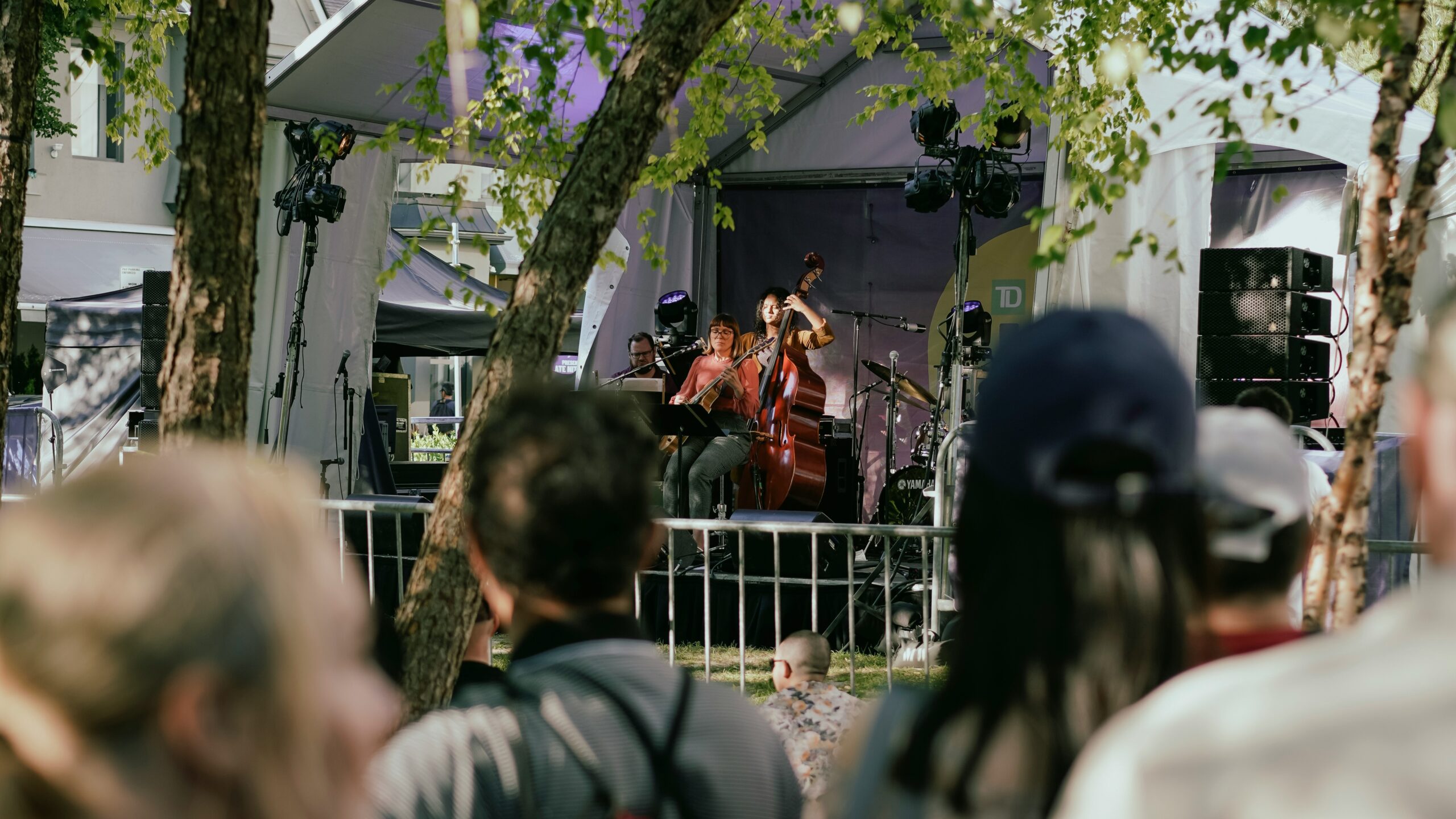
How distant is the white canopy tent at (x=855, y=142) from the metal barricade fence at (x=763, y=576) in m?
1.59

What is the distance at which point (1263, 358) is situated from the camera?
6.69 m

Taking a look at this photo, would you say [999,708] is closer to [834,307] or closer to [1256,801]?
[1256,801]

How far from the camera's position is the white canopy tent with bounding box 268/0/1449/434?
289 inches

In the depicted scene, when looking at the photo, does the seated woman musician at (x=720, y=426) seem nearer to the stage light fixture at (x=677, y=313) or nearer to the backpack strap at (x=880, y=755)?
the stage light fixture at (x=677, y=313)

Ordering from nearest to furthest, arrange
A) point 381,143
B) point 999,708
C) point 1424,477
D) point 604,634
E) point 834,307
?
point 1424,477, point 999,708, point 604,634, point 381,143, point 834,307

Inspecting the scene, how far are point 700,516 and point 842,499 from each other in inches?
81.8

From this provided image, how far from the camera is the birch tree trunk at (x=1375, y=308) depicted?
99.7 inches

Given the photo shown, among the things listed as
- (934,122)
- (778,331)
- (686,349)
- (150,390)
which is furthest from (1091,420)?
(150,390)

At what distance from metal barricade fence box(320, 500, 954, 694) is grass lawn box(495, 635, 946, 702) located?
7 cm

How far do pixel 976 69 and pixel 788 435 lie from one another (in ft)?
11.3

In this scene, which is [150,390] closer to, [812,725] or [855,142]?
[855,142]

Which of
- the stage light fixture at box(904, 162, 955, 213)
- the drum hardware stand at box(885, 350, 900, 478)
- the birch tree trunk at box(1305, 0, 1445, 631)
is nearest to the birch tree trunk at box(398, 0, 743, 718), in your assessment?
the birch tree trunk at box(1305, 0, 1445, 631)

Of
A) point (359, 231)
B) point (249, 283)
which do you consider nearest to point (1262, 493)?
point (249, 283)

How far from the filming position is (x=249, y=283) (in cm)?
288
